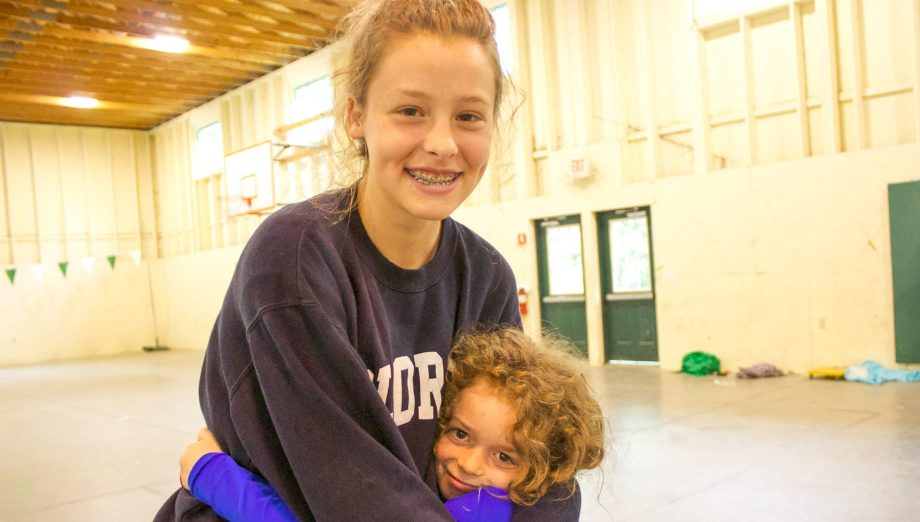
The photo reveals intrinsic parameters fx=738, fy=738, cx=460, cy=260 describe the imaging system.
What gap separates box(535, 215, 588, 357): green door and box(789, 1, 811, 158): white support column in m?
2.64

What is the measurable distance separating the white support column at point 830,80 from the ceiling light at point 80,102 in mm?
12554

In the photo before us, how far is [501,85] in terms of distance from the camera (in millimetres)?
1403

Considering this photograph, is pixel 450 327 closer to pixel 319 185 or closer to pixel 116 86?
pixel 319 185

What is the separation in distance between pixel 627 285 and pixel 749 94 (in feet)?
8.05

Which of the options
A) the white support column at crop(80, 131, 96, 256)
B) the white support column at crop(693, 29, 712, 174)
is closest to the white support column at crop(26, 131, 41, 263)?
the white support column at crop(80, 131, 96, 256)

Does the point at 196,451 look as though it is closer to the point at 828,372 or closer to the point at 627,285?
the point at 828,372

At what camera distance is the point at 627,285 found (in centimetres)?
848

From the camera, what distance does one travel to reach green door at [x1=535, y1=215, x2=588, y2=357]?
29.0ft

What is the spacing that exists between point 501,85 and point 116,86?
1366 cm

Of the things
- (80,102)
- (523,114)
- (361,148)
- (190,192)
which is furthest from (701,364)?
(80,102)

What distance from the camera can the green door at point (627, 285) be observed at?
27.1 ft

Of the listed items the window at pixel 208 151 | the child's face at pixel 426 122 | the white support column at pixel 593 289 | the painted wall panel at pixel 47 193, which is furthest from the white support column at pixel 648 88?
the painted wall panel at pixel 47 193

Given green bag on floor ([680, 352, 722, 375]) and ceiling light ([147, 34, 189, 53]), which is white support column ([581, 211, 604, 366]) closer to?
green bag on floor ([680, 352, 722, 375])

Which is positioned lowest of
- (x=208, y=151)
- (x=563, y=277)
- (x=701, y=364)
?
(x=701, y=364)
